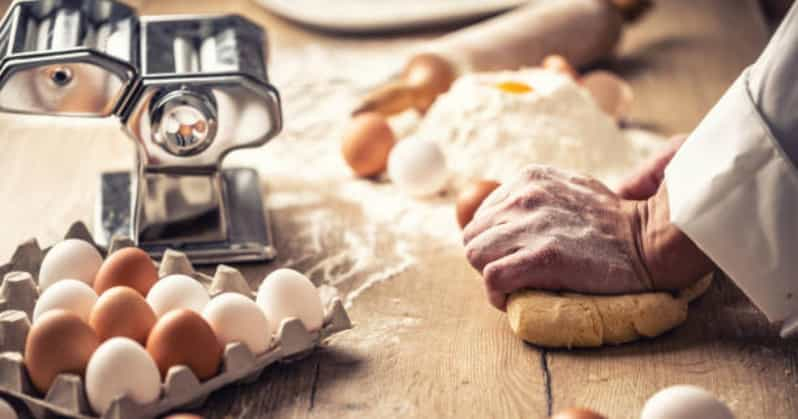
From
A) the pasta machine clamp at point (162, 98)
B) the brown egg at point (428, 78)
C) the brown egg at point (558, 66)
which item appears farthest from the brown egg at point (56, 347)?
the brown egg at point (558, 66)

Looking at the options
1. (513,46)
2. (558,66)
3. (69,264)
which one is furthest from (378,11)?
(69,264)

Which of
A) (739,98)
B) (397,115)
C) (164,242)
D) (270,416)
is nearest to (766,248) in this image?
(739,98)

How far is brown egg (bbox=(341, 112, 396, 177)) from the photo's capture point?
6.23ft

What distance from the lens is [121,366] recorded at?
44.1 inches

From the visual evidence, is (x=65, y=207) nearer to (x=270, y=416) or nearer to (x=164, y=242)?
(x=164, y=242)

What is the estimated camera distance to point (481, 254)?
4.67 ft

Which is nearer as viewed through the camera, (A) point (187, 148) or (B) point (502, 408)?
(B) point (502, 408)

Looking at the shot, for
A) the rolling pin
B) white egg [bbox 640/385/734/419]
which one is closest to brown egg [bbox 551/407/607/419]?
white egg [bbox 640/385/734/419]

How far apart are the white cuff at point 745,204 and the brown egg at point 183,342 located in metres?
0.56

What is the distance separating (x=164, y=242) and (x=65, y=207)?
22 centimetres

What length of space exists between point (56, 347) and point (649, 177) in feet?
2.80

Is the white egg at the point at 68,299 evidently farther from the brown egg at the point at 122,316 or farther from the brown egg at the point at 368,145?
the brown egg at the point at 368,145

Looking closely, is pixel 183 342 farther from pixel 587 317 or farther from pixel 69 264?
pixel 587 317

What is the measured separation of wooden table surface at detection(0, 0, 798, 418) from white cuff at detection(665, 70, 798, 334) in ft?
0.33
